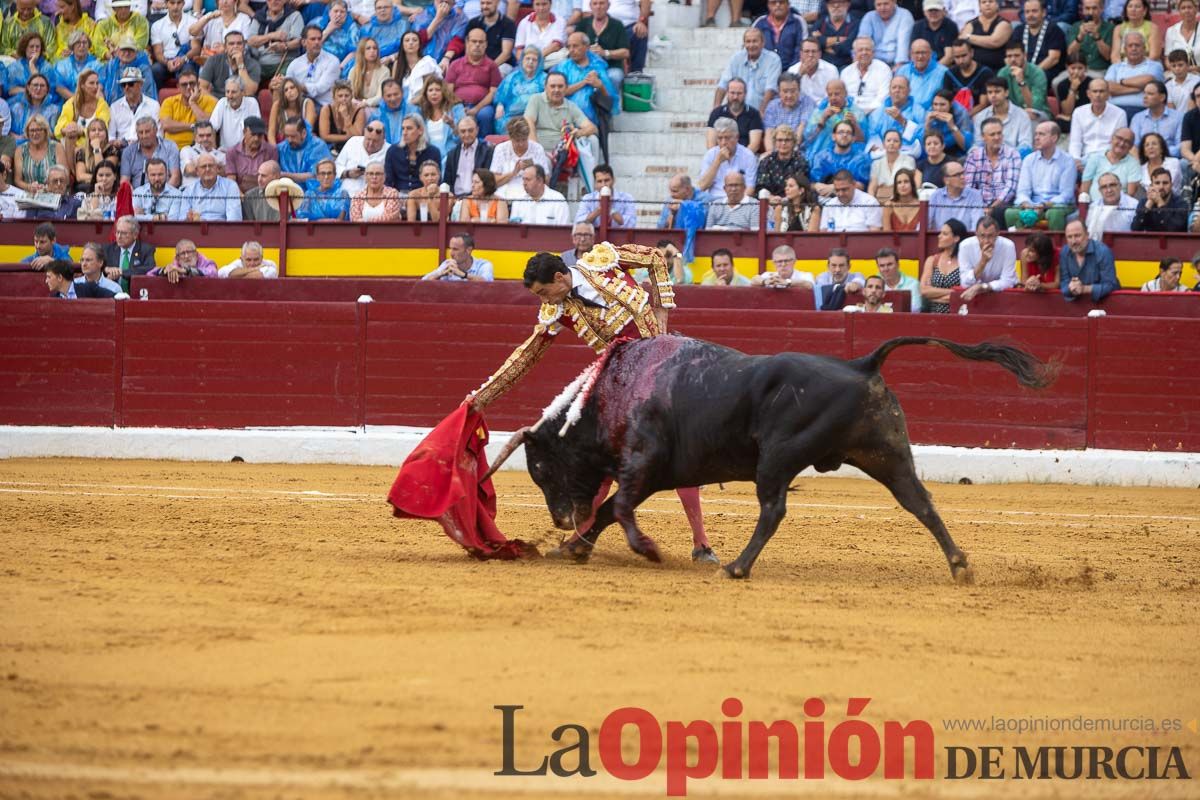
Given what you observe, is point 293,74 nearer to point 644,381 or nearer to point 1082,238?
point 1082,238

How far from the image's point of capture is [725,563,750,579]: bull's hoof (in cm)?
549

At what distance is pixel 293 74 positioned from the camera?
42.8 ft

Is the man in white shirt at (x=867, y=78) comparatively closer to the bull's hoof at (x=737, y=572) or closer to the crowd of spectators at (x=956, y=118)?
the crowd of spectators at (x=956, y=118)

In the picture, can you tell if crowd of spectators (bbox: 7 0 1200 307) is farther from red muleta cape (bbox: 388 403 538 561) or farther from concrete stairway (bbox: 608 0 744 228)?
red muleta cape (bbox: 388 403 538 561)

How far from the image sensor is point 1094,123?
1082cm

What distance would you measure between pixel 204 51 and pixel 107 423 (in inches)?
173

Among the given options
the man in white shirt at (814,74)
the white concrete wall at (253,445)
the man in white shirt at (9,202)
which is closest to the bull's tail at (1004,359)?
the white concrete wall at (253,445)

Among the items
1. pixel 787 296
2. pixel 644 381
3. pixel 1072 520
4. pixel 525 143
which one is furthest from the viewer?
pixel 525 143

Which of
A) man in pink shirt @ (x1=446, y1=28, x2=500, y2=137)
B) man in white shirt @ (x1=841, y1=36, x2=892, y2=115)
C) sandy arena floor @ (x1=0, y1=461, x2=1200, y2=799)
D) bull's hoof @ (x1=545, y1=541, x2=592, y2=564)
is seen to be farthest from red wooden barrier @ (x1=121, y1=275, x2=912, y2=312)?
bull's hoof @ (x1=545, y1=541, x2=592, y2=564)

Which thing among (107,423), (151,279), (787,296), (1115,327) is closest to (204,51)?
(151,279)

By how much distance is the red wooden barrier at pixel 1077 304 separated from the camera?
9.88 meters

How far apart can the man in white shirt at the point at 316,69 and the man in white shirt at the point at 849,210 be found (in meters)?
4.60

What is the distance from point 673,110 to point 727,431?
301 inches

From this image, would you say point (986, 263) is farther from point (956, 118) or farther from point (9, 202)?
point (9, 202)
